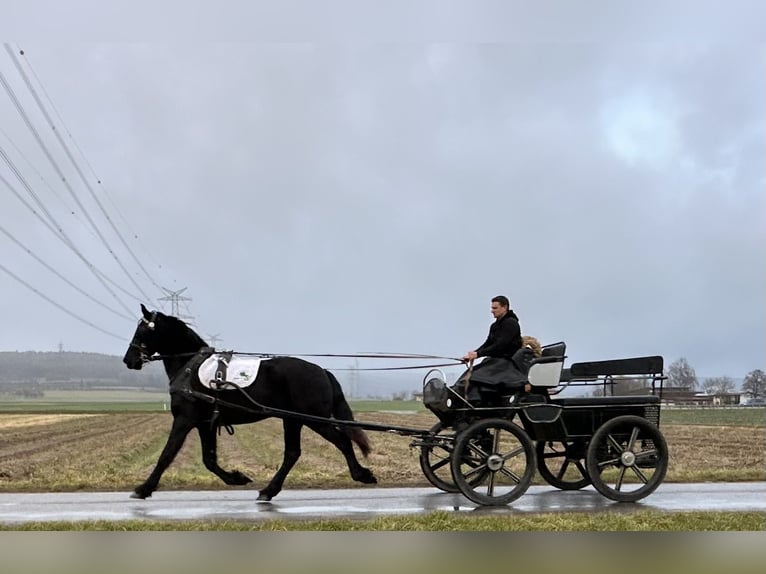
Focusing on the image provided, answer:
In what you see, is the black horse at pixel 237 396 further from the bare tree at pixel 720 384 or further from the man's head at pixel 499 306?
the bare tree at pixel 720 384

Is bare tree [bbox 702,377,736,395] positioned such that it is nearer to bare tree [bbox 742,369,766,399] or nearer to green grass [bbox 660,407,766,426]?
green grass [bbox 660,407,766,426]

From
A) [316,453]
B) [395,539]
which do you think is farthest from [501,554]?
[316,453]

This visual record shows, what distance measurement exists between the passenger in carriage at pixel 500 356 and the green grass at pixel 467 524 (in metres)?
1.82

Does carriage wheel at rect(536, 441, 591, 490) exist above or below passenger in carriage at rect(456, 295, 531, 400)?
below

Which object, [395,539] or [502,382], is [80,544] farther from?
[502,382]

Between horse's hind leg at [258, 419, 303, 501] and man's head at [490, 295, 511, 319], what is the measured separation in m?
2.58

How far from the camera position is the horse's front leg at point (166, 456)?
768 cm

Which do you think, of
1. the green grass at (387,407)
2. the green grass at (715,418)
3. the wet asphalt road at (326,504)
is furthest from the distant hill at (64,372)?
the wet asphalt road at (326,504)

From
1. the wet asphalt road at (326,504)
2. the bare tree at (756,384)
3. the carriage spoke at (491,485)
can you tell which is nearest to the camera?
the wet asphalt road at (326,504)

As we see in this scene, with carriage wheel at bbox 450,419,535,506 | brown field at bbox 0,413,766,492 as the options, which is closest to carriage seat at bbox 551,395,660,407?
carriage wheel at bbox 450,419,535,506

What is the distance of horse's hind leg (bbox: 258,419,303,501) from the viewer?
26.1ft

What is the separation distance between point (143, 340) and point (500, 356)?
4084mm

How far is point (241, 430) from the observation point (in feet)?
100

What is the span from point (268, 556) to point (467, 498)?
327cm
